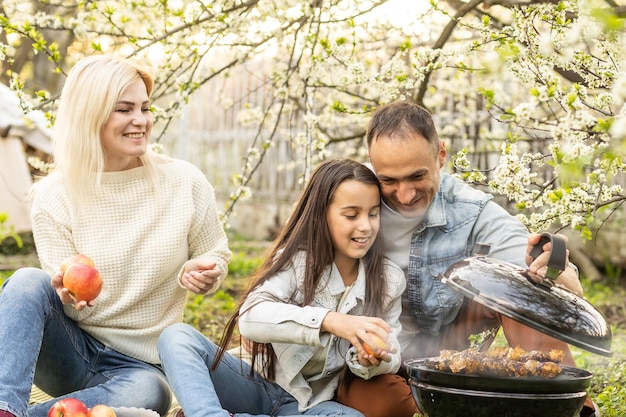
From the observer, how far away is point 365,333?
235 centimetres

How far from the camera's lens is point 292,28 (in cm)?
456

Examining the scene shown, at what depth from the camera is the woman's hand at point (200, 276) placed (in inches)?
114

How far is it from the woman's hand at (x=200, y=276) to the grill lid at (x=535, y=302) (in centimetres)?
92

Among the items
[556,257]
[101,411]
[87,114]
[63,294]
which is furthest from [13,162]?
[556,257]

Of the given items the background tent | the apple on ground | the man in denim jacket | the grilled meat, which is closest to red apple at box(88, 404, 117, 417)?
the man in denim jacket

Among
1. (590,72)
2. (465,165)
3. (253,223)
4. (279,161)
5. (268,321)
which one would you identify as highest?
(590,72)

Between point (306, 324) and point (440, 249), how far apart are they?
2.22ft

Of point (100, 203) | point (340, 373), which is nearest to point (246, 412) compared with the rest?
point (340, 373)

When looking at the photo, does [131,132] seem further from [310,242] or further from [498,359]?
[498,359]

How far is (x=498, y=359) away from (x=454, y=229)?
818 millimetres

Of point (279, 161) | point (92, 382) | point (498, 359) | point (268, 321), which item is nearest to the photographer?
point (498, 359)

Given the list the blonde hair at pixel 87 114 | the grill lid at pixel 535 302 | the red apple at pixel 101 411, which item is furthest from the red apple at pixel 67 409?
the grill lid at pixel 535 302

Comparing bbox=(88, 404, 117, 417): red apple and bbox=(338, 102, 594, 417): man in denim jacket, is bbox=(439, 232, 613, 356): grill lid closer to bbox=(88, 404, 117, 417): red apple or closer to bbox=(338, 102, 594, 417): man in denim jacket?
bbox=(338, 102, 594, 417): man in denim jacket

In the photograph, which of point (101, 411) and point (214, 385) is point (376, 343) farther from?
point (101, 411)
